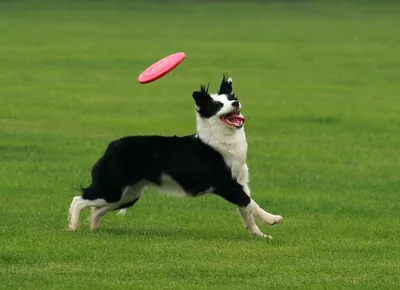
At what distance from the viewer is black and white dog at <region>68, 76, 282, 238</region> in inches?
449

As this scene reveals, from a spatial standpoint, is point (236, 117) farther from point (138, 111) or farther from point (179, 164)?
point (138, 111)

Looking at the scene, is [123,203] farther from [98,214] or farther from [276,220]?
[276,220]

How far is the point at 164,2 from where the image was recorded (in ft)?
225

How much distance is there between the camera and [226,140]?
37.6 ft

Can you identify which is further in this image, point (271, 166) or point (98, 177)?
point (271, 166)

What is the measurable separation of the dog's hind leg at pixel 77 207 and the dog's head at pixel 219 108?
1.20 metres

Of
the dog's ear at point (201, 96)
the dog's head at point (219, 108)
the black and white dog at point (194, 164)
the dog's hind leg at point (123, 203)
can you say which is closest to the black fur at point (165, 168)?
the black and white dog at point (194, 164)

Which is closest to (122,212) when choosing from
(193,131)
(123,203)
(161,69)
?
(123,203)

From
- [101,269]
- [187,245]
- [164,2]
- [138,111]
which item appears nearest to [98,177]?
[187,245]

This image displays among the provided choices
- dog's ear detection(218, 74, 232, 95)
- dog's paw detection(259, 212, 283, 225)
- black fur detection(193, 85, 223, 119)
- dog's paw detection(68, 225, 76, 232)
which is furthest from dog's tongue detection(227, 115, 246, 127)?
dog's paw detection(68, 225, 76, 232)

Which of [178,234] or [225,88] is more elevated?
[225,88]

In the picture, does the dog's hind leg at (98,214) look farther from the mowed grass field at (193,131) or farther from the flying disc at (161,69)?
the flying disc at (161,69)

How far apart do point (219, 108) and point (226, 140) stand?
30cm

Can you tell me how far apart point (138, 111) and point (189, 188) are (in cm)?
1333
